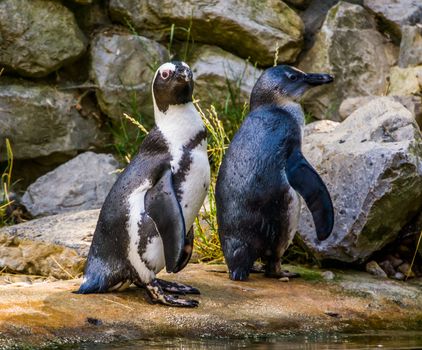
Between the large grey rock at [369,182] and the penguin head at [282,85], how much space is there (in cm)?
54

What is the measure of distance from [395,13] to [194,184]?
4258 mm

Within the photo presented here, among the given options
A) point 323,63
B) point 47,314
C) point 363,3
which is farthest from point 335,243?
point 363,3

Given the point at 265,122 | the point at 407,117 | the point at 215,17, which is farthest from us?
the point at 215,17

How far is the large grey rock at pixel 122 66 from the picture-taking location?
28.8 ft

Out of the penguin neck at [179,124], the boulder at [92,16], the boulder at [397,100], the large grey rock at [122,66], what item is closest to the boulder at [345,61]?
the boulder at [397,100]

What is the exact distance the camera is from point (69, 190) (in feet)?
28.3

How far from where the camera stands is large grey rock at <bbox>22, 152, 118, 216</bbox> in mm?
8617

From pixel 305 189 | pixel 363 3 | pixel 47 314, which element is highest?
pixel 363 3

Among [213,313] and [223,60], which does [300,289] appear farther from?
[223,60]

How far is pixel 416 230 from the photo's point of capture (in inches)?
265

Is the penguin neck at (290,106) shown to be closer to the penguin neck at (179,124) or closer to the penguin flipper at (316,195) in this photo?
the penguin flipper at (316,195)

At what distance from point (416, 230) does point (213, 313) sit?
202cm

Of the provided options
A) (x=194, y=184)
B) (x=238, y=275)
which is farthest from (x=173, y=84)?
(x=238, y=275)

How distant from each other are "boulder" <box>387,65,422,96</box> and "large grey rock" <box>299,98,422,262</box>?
174 cm
